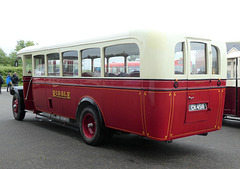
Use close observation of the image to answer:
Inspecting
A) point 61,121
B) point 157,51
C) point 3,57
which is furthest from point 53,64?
point 3,57

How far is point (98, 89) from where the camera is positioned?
5977mm

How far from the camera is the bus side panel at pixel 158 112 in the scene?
482 cm

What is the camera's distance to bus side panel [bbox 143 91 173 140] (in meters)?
4.82

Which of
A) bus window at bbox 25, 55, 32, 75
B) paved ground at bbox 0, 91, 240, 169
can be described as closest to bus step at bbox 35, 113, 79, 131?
paved ground at bbox 0, 91, 240, 169

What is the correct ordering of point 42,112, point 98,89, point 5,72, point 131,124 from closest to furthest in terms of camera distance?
point 131,124, point 98,89, point 42,112, point 5,72

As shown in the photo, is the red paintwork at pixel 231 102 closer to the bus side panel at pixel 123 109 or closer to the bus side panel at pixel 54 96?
the bus side panel at pixel 123 109

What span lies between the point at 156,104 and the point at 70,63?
9.62ft

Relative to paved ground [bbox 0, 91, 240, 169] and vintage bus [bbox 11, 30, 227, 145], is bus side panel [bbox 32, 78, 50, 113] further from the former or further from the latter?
vintage bus [bbox 11, 30, 227, 145]

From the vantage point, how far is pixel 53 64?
25.3ft

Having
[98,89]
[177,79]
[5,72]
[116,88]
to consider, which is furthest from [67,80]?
[5,72]

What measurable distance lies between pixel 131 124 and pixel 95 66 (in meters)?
1.62

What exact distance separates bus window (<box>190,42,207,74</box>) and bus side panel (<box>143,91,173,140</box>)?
2.98ft

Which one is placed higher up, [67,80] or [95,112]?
[67,80]

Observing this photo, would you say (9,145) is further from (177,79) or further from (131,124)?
(177,79)
